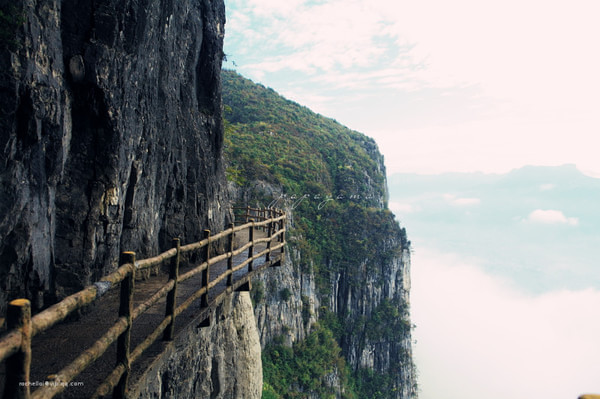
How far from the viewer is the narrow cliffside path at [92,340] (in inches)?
139

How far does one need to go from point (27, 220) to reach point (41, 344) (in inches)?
58.6

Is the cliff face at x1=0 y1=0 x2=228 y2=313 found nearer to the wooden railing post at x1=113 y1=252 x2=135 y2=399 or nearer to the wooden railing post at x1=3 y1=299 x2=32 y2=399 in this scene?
the wooden railing post at x1=113 y1=252 x2=135 y2=399

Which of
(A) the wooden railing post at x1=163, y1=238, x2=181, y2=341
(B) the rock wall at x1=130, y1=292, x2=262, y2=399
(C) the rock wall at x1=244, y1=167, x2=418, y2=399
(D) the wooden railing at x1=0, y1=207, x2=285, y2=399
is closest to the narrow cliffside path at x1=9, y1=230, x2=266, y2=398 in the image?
(A) the wooden railing post at x1=163, y1=238, x2=181, y2=341

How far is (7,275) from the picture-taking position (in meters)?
4.40

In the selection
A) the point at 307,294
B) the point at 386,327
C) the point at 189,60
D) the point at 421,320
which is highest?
the point at 189,60

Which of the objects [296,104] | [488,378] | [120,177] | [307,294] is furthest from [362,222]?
[488,378]

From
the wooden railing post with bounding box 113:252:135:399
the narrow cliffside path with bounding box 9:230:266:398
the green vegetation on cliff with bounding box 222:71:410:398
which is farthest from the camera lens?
the green vegetation on cliff with bounding box 222:71:410:398

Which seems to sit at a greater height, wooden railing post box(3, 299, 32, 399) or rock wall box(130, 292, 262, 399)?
wooden railing post box(3, 299, 32, 399)

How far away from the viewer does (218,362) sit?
1045 cm

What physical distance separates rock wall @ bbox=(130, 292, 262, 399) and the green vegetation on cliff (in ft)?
62.2

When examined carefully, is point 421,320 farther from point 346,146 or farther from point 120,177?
point 120,177

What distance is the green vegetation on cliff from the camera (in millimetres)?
37375

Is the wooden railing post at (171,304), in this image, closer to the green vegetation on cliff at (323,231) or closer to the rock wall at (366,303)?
the green vegetation on cliff at (323,231)

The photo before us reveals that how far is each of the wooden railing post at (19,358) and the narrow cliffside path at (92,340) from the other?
0.46 metres
